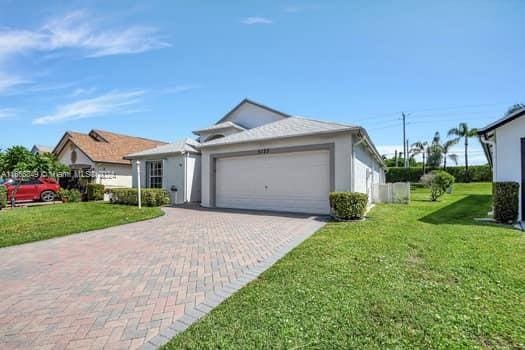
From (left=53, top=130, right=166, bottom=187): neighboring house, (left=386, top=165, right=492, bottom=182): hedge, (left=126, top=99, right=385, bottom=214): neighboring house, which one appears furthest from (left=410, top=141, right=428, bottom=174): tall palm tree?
(left=53, top=130, right=166, bottom=187): neighboring house

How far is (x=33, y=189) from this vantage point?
57.5ft

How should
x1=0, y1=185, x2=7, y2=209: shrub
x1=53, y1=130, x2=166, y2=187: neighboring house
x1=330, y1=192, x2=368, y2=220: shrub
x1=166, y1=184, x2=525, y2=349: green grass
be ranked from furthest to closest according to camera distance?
1. x1=53, y1=130, x2=166, y2=187: neighboring house
2. x1=0, y1=185, x2=7, y2=209: shrub
3. x1=330, y1=192, x2=368, y2=220: shrub
4. x1=166, y1=184, x2=525, y2=349: green grass

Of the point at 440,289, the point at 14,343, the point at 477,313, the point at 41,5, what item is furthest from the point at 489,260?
the point at 41,5

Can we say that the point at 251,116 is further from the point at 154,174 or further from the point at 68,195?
the point at 68,195

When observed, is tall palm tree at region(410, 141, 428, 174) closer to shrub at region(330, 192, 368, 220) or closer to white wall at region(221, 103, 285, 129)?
white wall at region(221, 103, 285, 129)

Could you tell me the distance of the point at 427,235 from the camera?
741 centimetres

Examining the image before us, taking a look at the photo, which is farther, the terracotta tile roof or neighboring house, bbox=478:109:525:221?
the terracotta tile roof

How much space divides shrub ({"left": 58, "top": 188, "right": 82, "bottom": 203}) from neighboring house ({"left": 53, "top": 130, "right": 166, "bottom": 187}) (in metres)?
3.37

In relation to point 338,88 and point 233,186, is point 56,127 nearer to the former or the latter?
point 233,186

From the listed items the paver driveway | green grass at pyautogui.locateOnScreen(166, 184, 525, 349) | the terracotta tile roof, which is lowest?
the paver driveway

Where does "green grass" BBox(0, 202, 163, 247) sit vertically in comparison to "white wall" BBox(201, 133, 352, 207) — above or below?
below

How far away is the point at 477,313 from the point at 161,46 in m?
13.0

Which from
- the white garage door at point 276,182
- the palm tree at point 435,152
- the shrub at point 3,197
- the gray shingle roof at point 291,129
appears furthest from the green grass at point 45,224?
the palm tree at point 435,152

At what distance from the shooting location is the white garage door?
1170cm
